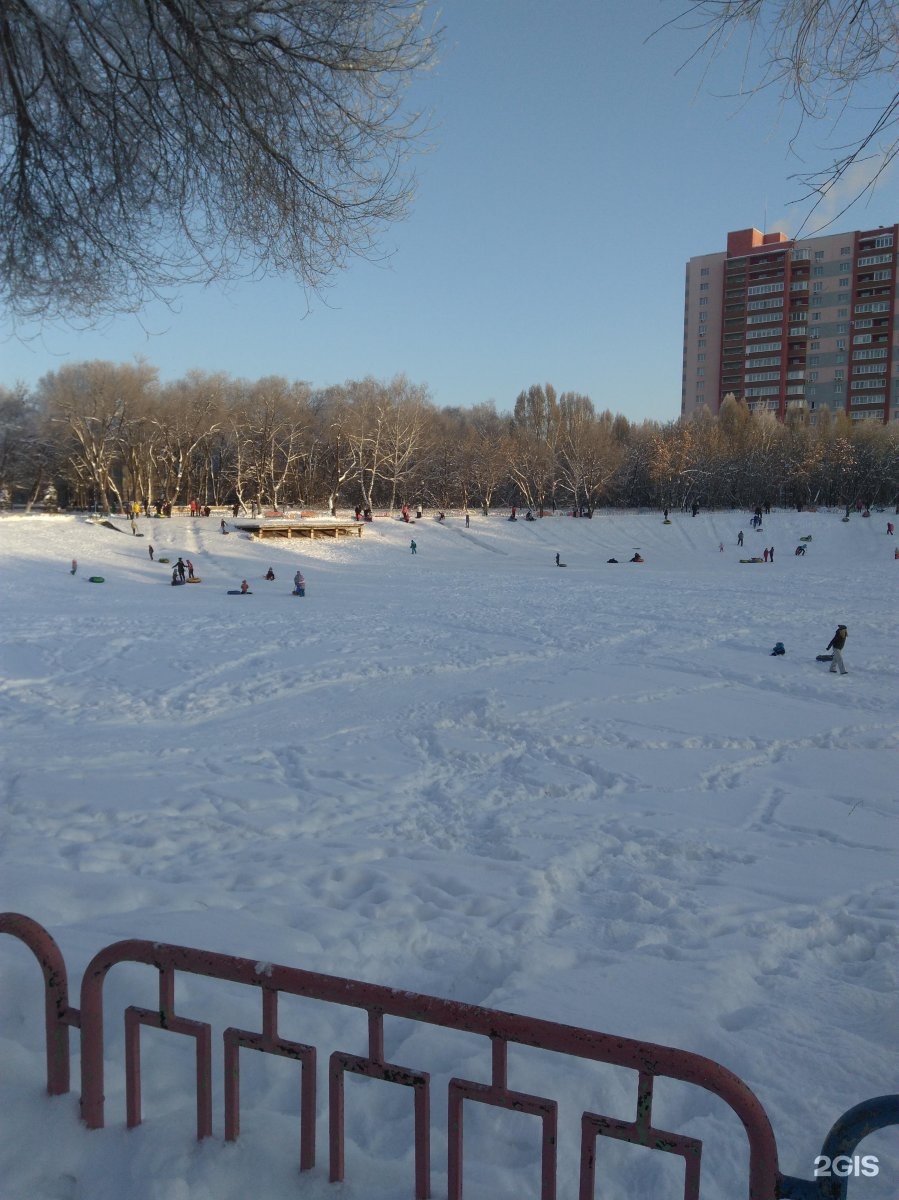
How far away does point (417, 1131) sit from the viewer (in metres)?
2.69

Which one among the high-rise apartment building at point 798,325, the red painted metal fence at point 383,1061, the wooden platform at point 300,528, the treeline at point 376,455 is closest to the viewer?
the red painted metal fence at point 383,1061

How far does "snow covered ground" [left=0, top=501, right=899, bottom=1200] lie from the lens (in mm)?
3354

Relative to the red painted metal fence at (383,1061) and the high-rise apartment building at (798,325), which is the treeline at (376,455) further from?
the red painted metal fence at (383,1061)

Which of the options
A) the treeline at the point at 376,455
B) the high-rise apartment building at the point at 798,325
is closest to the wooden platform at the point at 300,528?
the treeline at the point at 376,455

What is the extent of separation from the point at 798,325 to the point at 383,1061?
378ft

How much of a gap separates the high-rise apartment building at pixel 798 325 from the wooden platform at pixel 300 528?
62.3 meters

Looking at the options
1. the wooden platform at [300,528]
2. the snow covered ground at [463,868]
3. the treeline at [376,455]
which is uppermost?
the treeline at [376,455]

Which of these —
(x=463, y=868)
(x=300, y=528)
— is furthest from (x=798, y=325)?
(x=463, y=868)

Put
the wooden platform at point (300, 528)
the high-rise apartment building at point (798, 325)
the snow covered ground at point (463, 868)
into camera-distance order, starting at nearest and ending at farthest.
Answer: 1. the snow covered ground at point (463, 868)
2. the wooden platform at point (300, 528)
3. the high-rise apartment building at point (798, 325)

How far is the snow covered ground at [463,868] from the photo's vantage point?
3354mm

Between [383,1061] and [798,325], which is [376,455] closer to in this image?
[798,325]

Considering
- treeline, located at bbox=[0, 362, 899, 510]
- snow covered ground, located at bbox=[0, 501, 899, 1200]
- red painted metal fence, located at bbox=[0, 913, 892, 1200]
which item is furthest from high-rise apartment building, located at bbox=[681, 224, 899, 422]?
red painted metal fence, located at bbox=[0, 913, 892, 1200]

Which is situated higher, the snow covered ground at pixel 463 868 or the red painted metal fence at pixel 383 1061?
the red painted metal fence at pixel 383 1061

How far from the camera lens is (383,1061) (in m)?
2.68
